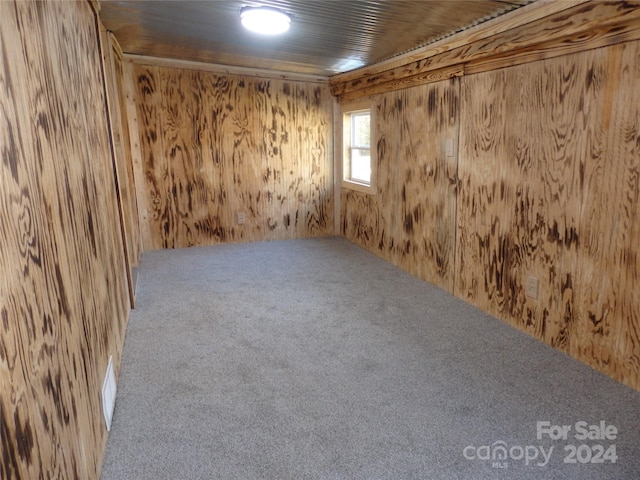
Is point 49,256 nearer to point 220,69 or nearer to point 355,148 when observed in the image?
point 220,69

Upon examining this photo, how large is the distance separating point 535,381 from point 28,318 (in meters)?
2.23

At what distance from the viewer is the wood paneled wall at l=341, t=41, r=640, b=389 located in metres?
2.11

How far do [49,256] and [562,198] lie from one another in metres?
2.47

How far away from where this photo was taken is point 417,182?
3777mm

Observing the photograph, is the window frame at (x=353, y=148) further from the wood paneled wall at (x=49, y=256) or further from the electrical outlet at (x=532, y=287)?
the wood paneled wall at (x=49, y=256)

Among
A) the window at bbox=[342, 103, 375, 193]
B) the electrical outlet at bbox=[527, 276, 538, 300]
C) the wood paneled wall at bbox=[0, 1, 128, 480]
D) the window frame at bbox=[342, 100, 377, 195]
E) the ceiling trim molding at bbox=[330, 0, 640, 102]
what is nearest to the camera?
the wood paneled wall at bbox=[0, 1, 128, 480]

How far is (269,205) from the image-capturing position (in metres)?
5.17

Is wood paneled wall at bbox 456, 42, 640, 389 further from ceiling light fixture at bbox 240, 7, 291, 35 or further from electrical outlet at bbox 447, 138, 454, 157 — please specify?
ceiling light fixture at bbox 240, 7, 291, 35

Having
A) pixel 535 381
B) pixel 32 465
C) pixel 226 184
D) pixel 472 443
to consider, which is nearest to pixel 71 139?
pixel 32 465

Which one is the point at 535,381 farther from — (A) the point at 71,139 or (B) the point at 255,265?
(B) the point at 255,265

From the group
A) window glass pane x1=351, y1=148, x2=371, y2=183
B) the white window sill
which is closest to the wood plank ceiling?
window glass pane x1=351, y1=148, x2=371, y2=183

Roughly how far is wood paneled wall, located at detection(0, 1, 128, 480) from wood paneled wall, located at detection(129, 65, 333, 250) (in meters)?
2.45

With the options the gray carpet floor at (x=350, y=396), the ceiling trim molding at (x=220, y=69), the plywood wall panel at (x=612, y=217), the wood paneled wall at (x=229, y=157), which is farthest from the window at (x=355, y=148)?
the plywood wall panel at (x=612, y=217)

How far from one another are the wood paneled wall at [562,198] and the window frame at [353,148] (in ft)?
4.54
